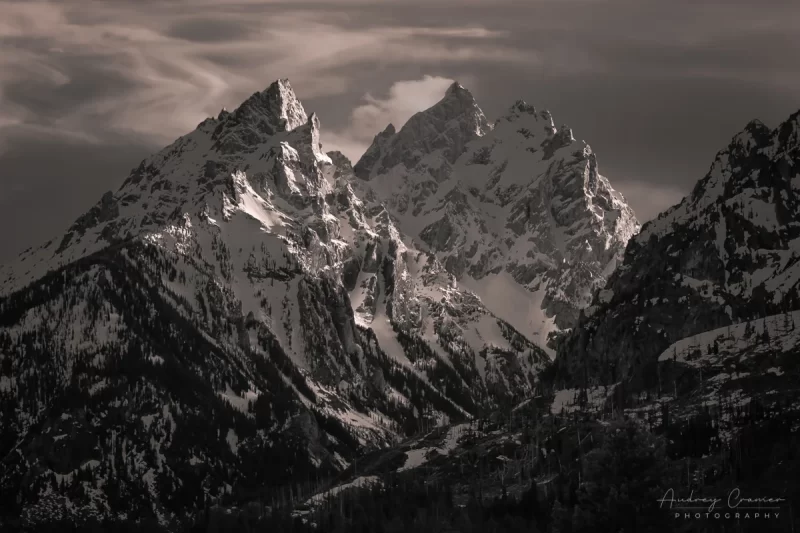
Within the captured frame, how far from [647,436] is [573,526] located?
11245mm

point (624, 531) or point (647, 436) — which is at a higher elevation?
point (647, 436)

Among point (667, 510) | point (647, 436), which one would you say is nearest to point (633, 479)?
point (647, 436)

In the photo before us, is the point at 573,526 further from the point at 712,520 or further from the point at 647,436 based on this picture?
the point at 712,520

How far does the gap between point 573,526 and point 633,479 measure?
7.28 m

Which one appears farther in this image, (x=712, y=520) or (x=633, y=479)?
(x=712, y=520)

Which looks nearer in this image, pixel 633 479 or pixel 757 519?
pixel 633 479

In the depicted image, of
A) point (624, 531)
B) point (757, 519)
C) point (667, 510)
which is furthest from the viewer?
point (757, 519)

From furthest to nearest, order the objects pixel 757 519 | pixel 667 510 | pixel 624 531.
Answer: pixel 757 519
pixel 667 510
pixel 624 531

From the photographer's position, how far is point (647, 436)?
471ft

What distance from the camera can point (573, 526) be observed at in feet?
465

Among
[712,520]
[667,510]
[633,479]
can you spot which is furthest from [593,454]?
[712,520]

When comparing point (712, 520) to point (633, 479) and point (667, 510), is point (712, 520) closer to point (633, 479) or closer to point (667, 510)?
point (667, 510)

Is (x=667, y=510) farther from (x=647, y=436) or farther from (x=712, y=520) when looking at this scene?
(x=712, y=520)

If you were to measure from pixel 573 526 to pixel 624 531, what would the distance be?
512 cm
